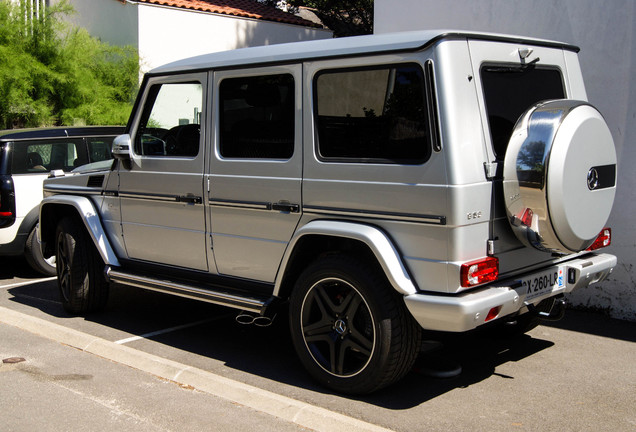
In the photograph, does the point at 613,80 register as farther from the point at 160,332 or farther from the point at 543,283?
the point at 160,332

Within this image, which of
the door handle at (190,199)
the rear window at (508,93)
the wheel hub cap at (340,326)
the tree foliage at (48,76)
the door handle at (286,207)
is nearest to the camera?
the rear window at (508,93)

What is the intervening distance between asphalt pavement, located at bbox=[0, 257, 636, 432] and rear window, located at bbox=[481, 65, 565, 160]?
1.58 metres

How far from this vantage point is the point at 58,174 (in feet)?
23.8

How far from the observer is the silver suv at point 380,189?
4.31 metres

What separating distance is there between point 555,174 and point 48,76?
34.7ft

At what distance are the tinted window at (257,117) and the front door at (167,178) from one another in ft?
0.83

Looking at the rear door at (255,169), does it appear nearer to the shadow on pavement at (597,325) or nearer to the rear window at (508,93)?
the rear window at (508,93)

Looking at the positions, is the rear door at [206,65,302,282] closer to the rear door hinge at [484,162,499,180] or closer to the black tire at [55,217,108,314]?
the rear door hinge at [484,162,499,180]

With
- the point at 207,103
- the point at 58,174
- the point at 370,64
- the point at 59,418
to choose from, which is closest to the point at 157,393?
the point at 59,418

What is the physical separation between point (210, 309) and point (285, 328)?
1.05 m

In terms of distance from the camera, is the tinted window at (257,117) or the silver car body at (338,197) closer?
the silver car body at (338,197)

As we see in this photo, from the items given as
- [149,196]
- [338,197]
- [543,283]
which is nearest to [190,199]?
[149,196]

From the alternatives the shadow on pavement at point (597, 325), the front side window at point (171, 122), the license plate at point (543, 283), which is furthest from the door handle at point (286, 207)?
the shadow on pavement at point (597, 325)

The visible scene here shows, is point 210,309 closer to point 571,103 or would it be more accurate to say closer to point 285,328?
point 285,328
